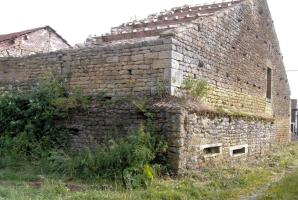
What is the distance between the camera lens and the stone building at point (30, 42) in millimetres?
22516

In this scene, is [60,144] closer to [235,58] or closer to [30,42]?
[235,58]

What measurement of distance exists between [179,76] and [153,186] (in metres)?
2.89

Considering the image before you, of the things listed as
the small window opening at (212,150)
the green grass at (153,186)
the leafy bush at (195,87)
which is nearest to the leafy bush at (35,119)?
the green grass at (153,186)

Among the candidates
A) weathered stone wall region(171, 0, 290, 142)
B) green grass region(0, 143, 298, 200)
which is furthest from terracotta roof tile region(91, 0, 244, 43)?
green grass region(0, 143, 298, 200)

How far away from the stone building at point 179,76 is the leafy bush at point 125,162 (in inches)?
19.2

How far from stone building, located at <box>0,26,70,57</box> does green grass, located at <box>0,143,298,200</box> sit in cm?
1452

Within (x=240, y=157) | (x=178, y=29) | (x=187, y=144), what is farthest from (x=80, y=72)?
(x=240, y=157)

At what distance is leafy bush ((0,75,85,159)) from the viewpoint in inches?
372

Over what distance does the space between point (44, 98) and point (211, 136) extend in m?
4.41

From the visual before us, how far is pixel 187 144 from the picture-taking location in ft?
27.7

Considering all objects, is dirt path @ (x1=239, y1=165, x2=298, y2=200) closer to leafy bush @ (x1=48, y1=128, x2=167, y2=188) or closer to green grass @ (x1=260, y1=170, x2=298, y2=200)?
green grass @ (x1=260, y1=170, x2=298, y2=200)

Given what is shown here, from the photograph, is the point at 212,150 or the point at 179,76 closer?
the point at 179,76

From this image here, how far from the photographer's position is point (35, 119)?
9695mm

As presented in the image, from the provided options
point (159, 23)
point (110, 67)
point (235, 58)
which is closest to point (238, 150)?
point (235, 58)
